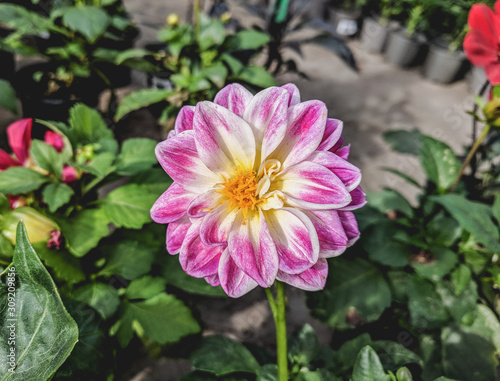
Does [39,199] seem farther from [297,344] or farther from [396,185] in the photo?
[396,185]


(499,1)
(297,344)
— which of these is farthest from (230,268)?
(499,1)

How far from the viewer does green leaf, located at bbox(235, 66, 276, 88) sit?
1222mm

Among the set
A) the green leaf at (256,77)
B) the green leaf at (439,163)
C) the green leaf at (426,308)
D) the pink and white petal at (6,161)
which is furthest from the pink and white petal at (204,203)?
the green leaf at (256,77)

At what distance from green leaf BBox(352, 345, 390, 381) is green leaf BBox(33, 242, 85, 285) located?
1.69 ft

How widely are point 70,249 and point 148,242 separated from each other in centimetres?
16

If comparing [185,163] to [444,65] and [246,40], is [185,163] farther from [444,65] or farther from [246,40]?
[444,65]

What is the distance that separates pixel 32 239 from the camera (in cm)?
64

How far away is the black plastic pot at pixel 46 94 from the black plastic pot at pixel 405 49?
233 centimetres

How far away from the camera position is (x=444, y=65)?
2.75 m

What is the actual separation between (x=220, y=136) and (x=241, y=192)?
0.24ft

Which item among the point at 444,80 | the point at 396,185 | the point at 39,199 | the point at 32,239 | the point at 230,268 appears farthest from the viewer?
the point at 444,80

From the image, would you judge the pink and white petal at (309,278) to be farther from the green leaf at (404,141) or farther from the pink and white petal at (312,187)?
the green leaf at (404,141)

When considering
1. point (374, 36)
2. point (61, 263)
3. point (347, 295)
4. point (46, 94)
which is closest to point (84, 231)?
point (61, 263)

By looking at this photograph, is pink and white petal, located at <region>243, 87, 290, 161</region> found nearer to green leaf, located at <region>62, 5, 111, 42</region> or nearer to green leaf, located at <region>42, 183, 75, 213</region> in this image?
green leaf, located at <region>42, 183, 75, 213</region>
